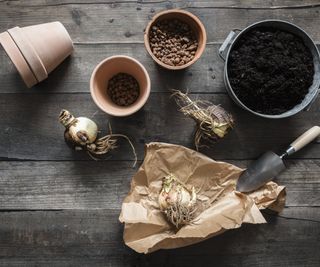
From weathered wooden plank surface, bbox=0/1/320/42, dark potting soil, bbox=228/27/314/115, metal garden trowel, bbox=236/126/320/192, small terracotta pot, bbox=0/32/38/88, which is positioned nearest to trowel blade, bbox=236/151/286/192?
metal garden trowel, bbox=236/126/320/192

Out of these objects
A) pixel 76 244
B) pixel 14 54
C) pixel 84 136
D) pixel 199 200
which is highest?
pixel 14 54

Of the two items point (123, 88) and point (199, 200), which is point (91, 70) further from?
point (199, 200)

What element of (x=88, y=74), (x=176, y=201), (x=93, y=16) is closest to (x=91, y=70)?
(x=88, y=74)

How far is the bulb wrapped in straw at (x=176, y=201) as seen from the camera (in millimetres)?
912

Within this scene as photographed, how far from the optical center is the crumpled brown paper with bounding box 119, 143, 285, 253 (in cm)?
91

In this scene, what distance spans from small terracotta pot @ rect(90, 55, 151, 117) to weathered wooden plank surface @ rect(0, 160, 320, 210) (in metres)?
0.14

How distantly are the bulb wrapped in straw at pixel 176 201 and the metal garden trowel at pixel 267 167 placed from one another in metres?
0.12

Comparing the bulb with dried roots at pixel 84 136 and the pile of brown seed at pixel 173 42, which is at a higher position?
the pile of brown seed at pixel 173 42

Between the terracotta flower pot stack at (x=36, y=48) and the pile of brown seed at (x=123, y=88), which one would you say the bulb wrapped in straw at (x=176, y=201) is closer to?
the pile of brown seed at (x=123, y=88)

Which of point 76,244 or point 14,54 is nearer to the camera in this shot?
point 14,54

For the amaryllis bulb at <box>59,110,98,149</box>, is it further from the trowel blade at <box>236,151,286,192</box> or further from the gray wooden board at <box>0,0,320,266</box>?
the trowel blade at <box>236,151,286,192</box>

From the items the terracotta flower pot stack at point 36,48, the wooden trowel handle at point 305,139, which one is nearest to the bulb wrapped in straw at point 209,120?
the wooden trowel handle at point 305,139

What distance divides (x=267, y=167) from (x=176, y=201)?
0.73ft

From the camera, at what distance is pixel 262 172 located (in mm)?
945
